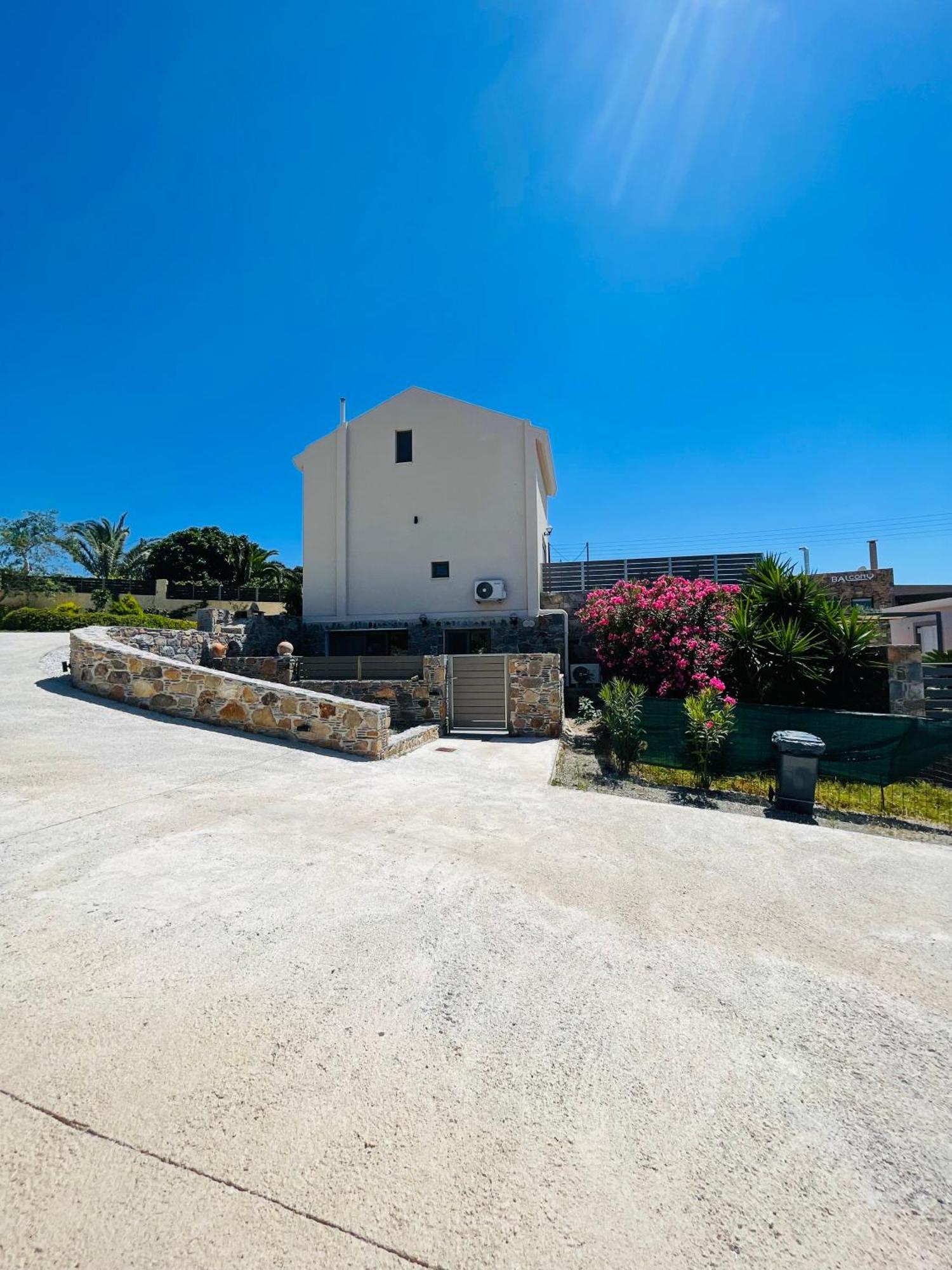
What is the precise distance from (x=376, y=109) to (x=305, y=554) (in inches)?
506

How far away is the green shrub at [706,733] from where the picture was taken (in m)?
7.86

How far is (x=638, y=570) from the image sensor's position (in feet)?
59.2

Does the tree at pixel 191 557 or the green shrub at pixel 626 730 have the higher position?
the tree at pixel 191 557

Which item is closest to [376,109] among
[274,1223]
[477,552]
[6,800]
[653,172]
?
[653,172]

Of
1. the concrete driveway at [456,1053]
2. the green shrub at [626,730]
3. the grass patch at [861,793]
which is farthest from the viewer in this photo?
the green shrub at [626,730]

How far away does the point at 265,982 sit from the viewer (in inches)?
103

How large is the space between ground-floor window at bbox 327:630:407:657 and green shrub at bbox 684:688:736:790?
11.6m

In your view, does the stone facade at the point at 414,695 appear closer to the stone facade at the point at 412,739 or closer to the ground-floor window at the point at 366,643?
the stone facade at the point at 412,739

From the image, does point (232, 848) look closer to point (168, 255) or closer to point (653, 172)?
point (653, 172)

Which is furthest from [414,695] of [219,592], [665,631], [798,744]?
[219,592]

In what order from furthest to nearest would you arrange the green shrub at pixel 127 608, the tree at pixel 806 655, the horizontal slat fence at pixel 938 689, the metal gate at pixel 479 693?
the green shrub at pixel 127 608, the metal gate at pixel 479 693, the tree at pixel 806 655, the horizontal slat fence at pixel 938 689

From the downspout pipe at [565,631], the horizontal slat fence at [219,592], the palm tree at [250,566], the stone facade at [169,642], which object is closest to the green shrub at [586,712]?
the downspout pipe at [565,631]

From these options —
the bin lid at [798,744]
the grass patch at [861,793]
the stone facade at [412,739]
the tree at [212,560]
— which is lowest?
the grass patch at [861,793]

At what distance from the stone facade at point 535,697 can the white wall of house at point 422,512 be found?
687cm
